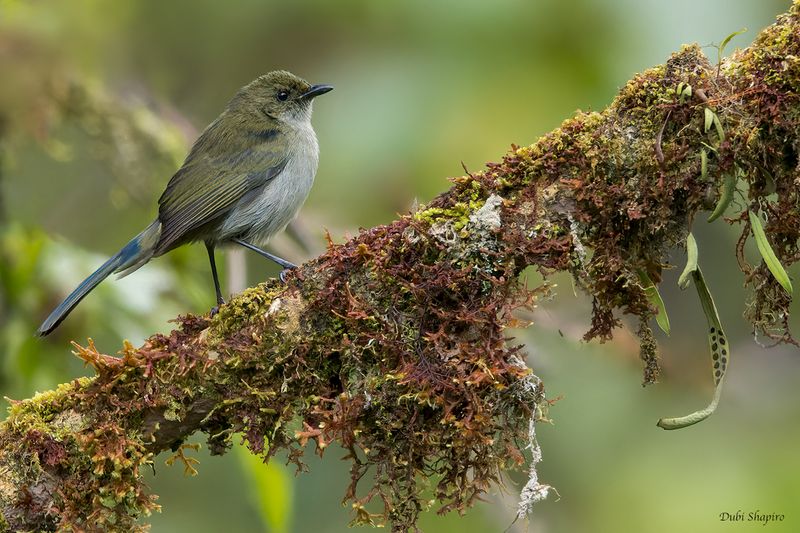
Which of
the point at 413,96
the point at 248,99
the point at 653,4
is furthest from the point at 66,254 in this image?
the point at 653,4

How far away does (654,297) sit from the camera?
2518 millimetres

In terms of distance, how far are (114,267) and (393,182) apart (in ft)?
4.21

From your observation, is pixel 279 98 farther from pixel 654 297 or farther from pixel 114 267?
pixel 654 297

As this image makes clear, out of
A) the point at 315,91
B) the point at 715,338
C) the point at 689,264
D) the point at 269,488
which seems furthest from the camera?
the point at 315,91

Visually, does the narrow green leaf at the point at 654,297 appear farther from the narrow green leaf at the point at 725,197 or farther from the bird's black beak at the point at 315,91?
the bird's black beak at the point at 315,91

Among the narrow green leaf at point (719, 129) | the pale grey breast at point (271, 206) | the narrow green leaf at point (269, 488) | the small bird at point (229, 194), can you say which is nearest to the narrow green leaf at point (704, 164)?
the narrow green leaf at point (719, 129)

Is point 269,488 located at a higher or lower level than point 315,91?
lower

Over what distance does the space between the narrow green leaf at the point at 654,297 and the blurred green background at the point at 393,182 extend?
649mm

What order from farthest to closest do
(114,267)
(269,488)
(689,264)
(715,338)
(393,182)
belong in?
1. (393,182)
2. (114,267)
3. (269,488)
4. (715,338)
5. (689,264)

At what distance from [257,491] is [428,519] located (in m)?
2.41

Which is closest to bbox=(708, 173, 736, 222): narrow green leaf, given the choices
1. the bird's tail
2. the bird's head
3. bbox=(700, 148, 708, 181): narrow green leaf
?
bbox=(700, 148, 708, 181): narrow green leaf

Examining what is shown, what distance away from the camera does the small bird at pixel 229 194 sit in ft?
13.1

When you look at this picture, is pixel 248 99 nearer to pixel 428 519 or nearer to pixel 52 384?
pixel 52 384

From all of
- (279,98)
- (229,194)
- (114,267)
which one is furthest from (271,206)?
(279,98)
